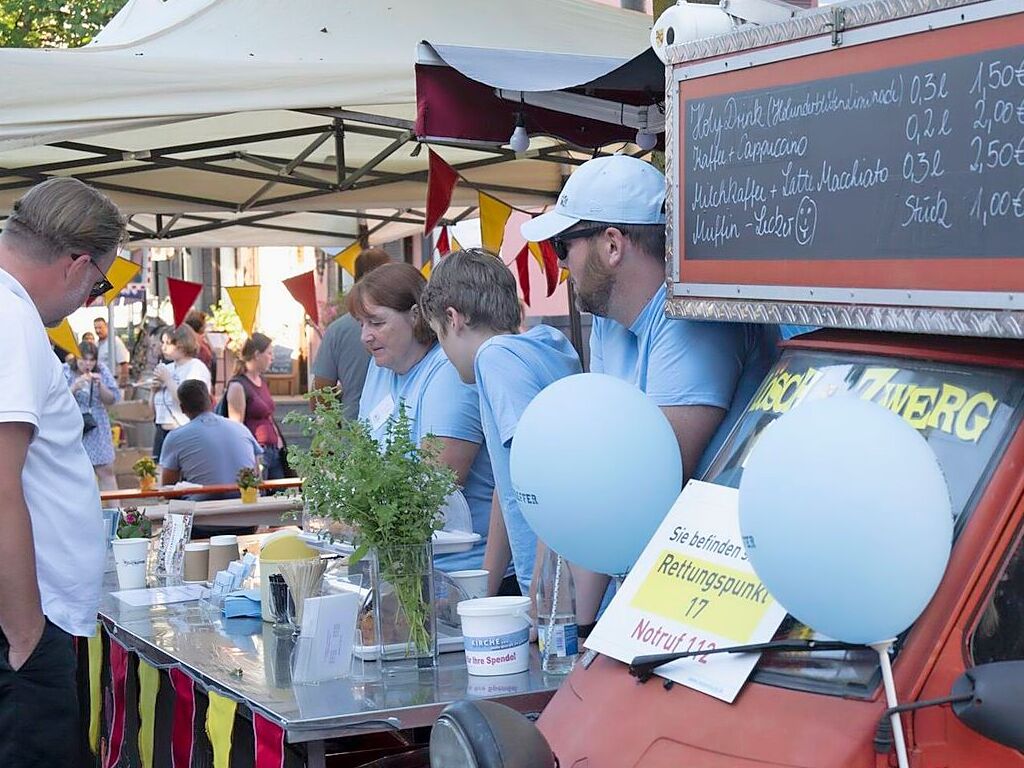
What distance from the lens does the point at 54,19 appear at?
1952cm

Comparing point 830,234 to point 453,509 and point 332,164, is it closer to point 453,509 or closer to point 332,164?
point 453,509

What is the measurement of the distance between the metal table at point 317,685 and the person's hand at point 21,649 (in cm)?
41

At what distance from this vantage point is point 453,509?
384 cm

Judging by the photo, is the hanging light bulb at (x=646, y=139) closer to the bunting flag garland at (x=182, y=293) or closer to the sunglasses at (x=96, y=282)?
the sunglasses at (x=96, y=282)

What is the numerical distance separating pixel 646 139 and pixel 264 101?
185 cm

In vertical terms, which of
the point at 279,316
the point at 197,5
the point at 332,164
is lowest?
the point at 279,316

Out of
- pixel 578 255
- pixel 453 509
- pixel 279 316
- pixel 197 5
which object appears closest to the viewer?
pixel 578 255

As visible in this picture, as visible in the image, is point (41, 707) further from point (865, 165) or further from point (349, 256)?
point (349, 256)

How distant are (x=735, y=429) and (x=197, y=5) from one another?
17.9ft

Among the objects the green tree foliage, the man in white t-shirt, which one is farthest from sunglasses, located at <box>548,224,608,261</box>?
the green tree foliage

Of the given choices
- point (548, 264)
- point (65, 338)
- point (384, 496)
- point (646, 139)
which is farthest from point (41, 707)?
point (65, 338)

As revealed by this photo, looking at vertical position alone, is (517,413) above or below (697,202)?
below

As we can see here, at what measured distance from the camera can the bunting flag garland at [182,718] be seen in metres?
3.53

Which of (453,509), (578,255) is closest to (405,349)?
(453,509)
